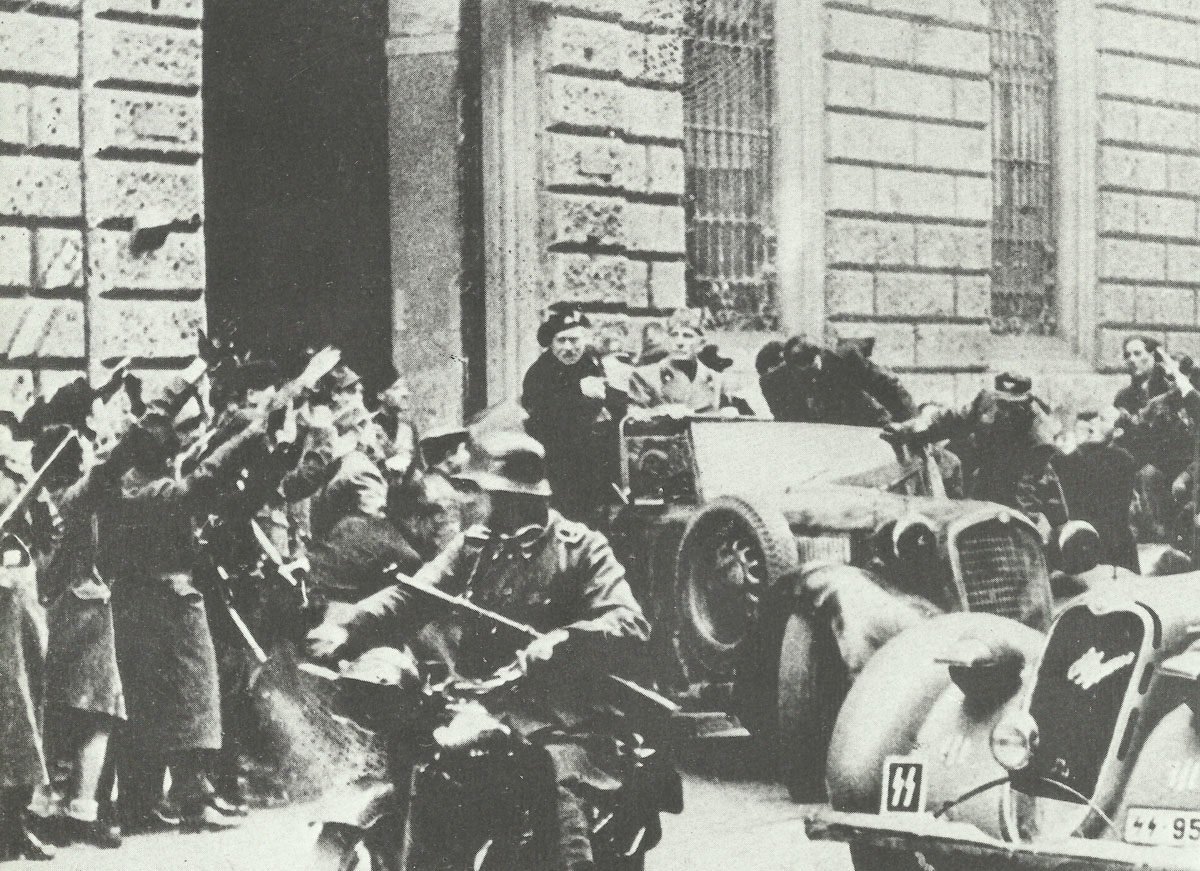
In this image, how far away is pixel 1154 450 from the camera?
7332 mm

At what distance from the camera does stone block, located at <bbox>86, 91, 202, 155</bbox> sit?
21.4 feet

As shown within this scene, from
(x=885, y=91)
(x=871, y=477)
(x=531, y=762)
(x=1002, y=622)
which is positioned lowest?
(x=531, y=762)

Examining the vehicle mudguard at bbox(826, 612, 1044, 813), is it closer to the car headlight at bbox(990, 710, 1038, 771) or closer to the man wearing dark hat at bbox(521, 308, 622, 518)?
the car headlight at bbox(990, 710, 1038, 771)

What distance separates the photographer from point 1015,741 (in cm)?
507

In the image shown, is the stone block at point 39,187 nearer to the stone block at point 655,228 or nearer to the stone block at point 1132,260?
the stone block at point 655,228

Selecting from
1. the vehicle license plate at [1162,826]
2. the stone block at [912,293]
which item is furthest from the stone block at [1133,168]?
the vehicle license plate at [1162,826]

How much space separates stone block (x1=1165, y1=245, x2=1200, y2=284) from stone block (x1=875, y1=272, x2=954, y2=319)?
1.06 m

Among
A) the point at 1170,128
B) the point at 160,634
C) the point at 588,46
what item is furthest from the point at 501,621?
the point at 1170,128

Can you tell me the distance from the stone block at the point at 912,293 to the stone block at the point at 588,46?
169 cm

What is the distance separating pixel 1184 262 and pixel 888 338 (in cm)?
146

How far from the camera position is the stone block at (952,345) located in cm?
811

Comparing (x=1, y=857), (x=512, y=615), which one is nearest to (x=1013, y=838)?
(x=512, y=615)

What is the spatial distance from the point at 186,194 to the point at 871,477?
9.98 ft

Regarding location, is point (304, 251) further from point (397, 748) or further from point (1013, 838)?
point (1013, 838)
